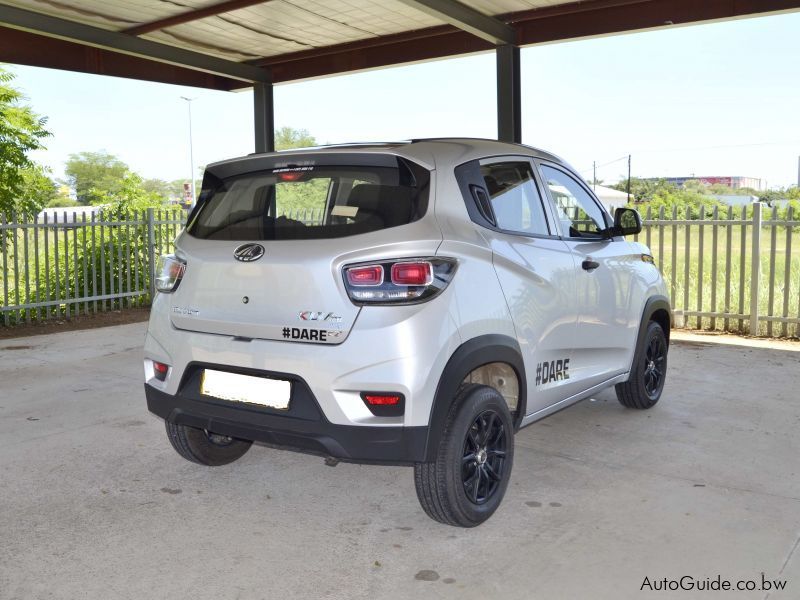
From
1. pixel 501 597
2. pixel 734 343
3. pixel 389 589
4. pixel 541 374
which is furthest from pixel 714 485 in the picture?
pixel 734 343

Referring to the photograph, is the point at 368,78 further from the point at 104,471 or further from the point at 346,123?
the point at 104,471

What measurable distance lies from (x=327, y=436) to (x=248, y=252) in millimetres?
879

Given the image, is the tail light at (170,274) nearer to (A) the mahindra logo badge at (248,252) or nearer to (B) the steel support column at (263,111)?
(A) the mahindra logo badge at (248,252)

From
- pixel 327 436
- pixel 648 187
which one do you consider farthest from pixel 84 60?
pixel 648 187

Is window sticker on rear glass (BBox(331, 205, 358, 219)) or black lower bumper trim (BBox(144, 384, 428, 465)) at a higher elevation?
window sticker on rear glass (BBox(331, 205, 358, 219))

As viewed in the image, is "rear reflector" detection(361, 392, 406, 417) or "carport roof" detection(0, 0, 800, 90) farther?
"carport roof" detection(0, 0, 800, 90)

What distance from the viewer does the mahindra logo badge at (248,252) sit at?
10.9 feet

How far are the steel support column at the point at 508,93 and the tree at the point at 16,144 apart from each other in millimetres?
6721

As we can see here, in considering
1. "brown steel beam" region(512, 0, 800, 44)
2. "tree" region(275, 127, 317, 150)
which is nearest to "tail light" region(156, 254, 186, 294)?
"brown steel beam" region(512, 0, 800, 44)

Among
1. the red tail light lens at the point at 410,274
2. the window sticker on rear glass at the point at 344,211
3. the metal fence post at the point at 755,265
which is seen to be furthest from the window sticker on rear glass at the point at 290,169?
the metal fence post at the point at 755,265

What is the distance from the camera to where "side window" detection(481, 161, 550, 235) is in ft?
12.4

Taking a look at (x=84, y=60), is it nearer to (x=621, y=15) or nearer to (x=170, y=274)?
(x=621, y=15)

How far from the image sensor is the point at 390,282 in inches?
121

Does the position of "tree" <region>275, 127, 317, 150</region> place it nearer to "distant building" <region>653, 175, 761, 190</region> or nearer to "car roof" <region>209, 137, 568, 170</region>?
"distant building" <region>653, 175, 761, 190</region>
